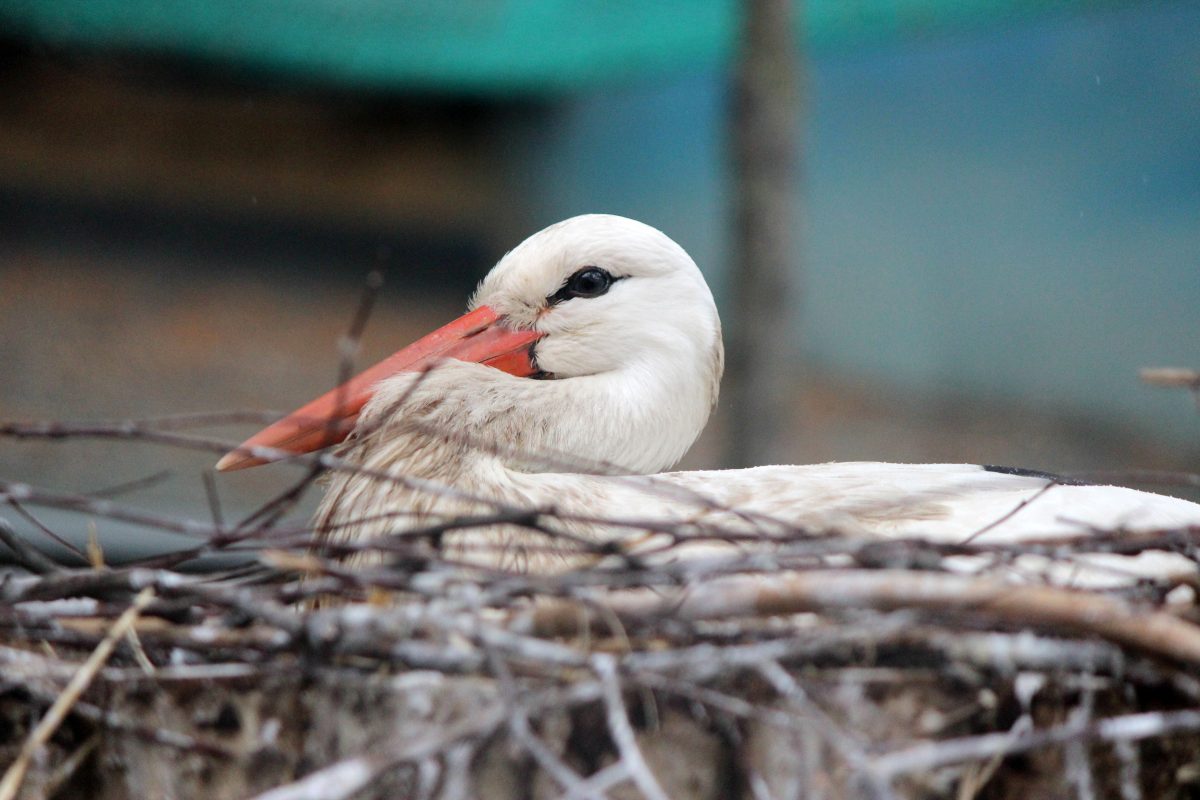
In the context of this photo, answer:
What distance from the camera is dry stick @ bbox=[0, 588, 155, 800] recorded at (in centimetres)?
101

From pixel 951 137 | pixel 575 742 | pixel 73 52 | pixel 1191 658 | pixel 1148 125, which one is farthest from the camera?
pixel 73 52

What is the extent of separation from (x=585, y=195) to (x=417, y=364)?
16.8 feet

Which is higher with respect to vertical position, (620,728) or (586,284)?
(586,284)

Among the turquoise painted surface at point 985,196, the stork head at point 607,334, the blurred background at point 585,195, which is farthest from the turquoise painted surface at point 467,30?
the stork head at point 607,334

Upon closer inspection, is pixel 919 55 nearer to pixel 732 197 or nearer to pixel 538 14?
pixel 538 14

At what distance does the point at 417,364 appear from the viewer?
1.71m

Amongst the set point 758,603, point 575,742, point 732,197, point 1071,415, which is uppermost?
point 732,197

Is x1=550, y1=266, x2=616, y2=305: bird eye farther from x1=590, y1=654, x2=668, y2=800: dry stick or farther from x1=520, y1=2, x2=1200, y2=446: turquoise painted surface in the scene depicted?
x1=520, y1=2, x2=1200, y2=446: turquoise painted surface

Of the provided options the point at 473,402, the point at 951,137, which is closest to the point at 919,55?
the point at 951,137

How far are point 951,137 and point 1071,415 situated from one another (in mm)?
1346

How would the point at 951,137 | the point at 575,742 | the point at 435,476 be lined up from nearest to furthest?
the point at 575,742 → the point at 435,476 → the point at 951,137

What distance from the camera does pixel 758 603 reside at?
0.94m

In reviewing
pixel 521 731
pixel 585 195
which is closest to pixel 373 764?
pixel 521 731

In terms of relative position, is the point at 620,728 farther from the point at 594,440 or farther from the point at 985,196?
the point at 985,196
